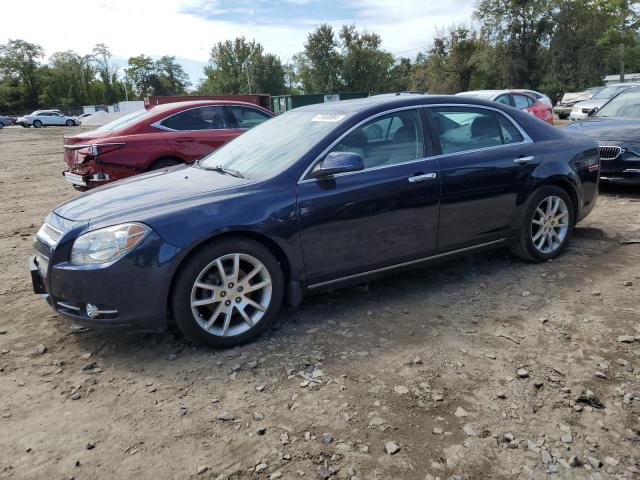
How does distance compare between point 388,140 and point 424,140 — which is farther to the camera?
point 424,140

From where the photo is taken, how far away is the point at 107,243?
3.32 metres

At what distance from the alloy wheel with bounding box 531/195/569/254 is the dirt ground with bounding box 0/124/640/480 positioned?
1.44 feet

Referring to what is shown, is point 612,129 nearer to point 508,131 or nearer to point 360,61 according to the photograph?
point 508,131

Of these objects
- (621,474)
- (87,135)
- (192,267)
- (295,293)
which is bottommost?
(621,474)

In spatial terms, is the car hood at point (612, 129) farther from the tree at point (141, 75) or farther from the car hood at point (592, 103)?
the tree at point (141, 75)

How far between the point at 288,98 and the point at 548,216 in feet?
97.9

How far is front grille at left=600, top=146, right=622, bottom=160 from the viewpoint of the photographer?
7273mm

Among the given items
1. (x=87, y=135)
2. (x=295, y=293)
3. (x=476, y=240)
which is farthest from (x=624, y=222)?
(x=87, y=135)

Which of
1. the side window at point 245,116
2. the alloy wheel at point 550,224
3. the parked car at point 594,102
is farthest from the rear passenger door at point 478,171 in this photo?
the parked car at point 594,102

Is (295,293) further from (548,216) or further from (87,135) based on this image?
(87,135)

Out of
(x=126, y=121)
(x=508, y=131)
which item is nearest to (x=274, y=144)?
(x=508, y=131)

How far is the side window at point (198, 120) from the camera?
811cm

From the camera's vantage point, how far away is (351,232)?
3.87 metres

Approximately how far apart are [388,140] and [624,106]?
20.7 ft
